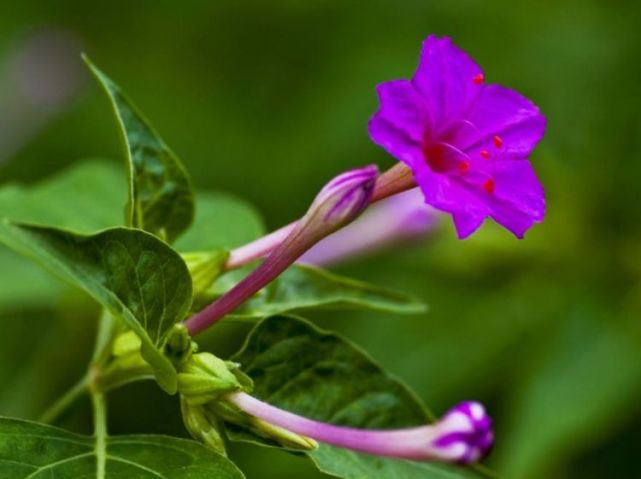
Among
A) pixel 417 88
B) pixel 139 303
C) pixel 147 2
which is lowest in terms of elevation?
pixel 147 2

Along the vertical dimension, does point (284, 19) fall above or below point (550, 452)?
above

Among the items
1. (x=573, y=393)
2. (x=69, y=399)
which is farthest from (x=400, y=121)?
(x=573, y=393)

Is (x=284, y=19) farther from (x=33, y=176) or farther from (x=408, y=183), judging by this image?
(x=408, y=183)

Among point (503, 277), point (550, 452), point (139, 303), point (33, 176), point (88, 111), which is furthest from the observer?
point (88, 111)

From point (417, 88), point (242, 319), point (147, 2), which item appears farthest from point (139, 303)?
point (147, 2)

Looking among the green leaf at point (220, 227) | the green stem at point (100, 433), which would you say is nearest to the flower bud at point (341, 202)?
the green stem at point (100, 433)
